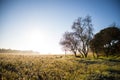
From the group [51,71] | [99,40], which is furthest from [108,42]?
[51,71]

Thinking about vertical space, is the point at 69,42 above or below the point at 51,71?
above

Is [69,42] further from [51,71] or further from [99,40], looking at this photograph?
[51,71]

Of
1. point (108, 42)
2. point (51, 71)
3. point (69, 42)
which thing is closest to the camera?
point (51, 71)

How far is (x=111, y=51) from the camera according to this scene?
155 ft

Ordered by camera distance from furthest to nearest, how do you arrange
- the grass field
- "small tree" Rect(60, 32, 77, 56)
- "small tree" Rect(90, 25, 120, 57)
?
1. "small tree" Rect(60, 32, 77, 56)
2. "small tree" Rect(90, 25, 120, 57)
3. the grass field

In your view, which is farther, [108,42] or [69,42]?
[69,42]

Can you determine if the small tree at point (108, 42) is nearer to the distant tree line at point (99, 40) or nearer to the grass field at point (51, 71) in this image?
the distant tree line at point (99, 40)

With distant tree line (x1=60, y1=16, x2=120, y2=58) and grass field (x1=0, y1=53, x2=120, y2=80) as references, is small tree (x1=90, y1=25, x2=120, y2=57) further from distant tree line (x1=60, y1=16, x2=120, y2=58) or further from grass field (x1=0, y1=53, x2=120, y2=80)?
grass field (x1=0, y1=53, x2=120, y2=80)

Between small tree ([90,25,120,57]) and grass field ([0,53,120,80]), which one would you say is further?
small tree ([90,25,120,57])

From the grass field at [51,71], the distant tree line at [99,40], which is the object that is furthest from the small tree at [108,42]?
the grass field at [51,71]

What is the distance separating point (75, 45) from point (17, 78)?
4235 cm

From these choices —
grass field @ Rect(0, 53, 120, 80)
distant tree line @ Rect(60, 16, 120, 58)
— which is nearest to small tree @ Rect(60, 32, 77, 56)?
distant tree line @ Rect(60, 16, 120, 58)

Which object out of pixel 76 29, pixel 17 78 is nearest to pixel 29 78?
pixel 17 78

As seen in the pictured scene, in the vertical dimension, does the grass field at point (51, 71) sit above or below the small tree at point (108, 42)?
A: below
